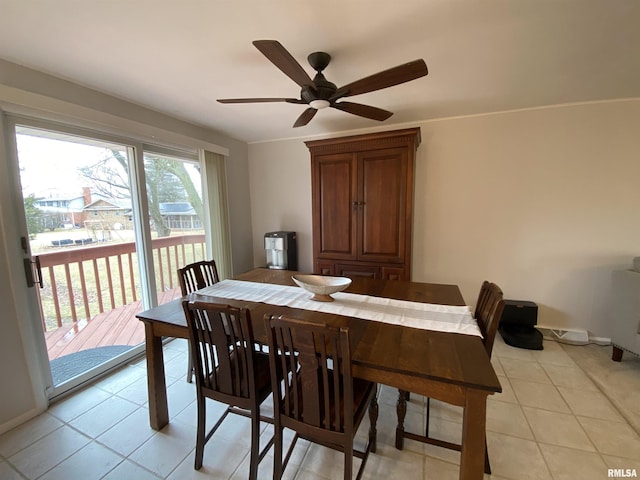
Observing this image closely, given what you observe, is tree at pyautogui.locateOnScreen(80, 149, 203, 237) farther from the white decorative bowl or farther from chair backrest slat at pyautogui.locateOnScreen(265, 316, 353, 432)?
chair backrest slat at pyautogui.locateOnScreen(265, 316, 353, 432)

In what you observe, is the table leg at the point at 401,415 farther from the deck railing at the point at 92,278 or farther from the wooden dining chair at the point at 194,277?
the deck railing at the point at 92,278

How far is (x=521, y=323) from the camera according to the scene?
2.62 metres

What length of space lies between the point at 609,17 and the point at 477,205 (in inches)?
67.2

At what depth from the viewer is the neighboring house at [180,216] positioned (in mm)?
2736

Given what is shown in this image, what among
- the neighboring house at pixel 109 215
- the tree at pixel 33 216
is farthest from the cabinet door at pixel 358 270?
the tree at pixel 33 216

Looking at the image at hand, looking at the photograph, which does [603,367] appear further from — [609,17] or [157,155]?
[157,155]

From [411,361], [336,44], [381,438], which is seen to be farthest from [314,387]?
[336,44]

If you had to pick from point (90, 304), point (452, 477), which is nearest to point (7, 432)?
point (90, 304)

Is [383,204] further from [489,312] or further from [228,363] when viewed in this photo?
[228,363]

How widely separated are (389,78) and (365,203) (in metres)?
1.50

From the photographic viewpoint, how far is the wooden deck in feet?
6.63

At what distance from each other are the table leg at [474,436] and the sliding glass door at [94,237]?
8.68 ft

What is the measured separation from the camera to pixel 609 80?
6.53ft

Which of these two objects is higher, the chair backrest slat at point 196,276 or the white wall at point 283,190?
the white wall at point 283,190
